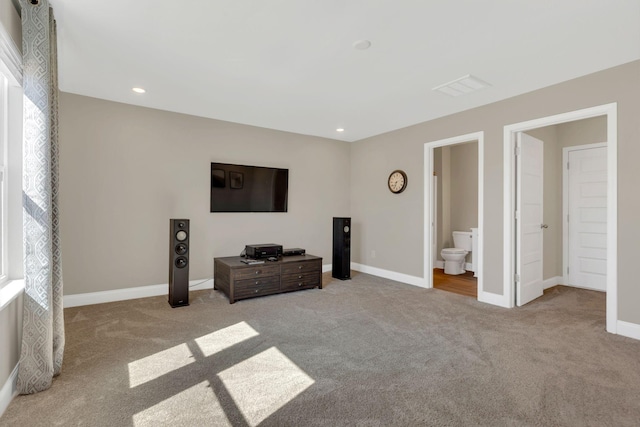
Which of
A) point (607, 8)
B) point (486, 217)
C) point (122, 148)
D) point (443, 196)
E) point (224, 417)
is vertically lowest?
point (224, 417)

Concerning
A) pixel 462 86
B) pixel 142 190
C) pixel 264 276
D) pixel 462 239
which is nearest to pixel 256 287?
pixel 264 276

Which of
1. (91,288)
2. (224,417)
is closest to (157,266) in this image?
(91,288)

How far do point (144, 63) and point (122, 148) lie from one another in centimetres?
145

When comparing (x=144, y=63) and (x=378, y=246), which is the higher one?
(x=144, y=63)

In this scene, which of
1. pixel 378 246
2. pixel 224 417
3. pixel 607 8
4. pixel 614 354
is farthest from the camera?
pixel 378 246

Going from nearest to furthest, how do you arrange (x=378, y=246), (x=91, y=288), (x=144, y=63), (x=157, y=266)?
(x=144, y=63) → (x=91, y=288) → (x=157, y=266) → (x=378, y=246)

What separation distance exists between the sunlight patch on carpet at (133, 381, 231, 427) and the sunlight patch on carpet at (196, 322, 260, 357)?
56 centimetres

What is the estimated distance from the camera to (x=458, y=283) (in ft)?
16.4

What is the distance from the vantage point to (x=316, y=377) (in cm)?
213

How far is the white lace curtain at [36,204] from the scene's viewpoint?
6.22 feet

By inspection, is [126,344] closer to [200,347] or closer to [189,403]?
[200,347]

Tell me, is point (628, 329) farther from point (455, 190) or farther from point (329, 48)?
point (455, 190)

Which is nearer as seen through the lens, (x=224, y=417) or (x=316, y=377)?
(x=224, y=417)

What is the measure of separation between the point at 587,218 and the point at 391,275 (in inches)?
117
